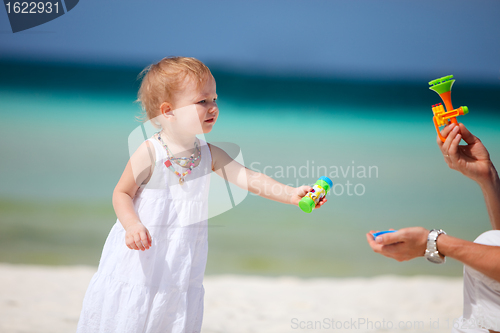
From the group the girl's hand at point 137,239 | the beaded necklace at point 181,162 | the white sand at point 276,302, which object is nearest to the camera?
the girl's hand at point 137,239

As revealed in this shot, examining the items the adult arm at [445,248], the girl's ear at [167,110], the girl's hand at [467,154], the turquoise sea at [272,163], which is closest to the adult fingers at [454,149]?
the girl's hand at [467,154]

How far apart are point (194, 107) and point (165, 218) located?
25 centimetres

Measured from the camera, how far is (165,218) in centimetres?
83

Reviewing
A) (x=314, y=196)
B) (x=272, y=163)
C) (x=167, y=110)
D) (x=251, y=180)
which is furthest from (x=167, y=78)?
(x=272, y=163)

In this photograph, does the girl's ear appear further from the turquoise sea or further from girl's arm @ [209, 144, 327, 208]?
the turquoise sea

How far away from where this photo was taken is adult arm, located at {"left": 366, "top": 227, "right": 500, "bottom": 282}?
0.62 meters

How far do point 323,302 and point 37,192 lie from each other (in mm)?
1736

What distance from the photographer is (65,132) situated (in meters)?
2.55

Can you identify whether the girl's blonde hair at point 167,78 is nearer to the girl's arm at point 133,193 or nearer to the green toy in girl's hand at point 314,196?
the girl's arm at point 133,193

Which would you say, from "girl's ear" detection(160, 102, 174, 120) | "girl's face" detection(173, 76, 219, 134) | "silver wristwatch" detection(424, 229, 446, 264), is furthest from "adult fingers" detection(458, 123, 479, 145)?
"girl's ear" detection(160, 102, 174, 120)

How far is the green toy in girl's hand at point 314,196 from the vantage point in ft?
2.50

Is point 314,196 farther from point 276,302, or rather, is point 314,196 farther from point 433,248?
point 276,302

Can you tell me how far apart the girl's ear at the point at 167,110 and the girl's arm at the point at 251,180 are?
13 centimetres

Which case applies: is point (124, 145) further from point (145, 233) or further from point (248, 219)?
point (145, 233)
